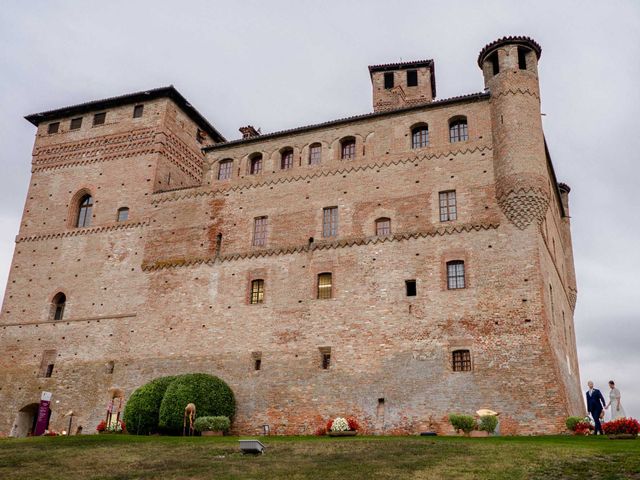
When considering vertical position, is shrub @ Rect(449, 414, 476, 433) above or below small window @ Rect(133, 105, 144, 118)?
below

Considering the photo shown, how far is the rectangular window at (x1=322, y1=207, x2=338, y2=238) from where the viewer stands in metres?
29.3

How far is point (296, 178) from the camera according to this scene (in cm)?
3106

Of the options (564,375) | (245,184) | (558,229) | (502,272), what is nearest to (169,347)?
(245,184)

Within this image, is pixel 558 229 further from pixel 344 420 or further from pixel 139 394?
pixel 139 394

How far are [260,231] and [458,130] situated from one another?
34.7 ft

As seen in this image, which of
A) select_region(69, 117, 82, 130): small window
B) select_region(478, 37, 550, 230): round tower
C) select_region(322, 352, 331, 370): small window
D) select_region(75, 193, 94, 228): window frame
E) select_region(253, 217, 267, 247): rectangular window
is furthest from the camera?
select_region(69, 117, 82, 130): small window

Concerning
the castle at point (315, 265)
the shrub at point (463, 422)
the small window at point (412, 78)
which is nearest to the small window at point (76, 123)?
the castle at point (315, 265)

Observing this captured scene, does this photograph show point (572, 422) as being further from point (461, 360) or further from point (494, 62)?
point (494, 62)

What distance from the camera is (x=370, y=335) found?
26.4 m

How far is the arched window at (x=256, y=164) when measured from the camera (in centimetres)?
3269

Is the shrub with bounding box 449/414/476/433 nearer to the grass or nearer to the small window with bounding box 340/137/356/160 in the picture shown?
the grass

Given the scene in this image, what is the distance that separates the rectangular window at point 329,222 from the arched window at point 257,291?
12.5 feet

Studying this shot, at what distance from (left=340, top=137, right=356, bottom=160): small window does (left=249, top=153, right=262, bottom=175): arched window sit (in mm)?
4540

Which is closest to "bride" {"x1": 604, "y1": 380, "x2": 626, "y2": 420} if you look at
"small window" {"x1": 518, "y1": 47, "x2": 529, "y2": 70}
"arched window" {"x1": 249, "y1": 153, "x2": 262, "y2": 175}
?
"small window" {"x1": 518, "y1": 47, "x2": 529, "y2": 70}
